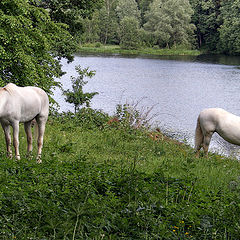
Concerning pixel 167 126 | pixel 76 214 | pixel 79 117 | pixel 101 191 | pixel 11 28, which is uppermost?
pixel 11 28

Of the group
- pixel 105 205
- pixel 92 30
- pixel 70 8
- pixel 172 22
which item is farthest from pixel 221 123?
pixel 92 30

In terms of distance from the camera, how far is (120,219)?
A: 4.51m

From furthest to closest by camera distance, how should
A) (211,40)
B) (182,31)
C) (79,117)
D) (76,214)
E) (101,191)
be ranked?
(211,40) < (182,31) < (79,117) < (101,191) < (76,214)

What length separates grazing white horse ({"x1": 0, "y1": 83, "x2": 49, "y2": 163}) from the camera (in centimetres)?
782

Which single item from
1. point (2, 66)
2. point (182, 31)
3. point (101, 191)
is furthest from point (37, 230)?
point (182, 31)

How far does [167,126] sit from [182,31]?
62.7 metres


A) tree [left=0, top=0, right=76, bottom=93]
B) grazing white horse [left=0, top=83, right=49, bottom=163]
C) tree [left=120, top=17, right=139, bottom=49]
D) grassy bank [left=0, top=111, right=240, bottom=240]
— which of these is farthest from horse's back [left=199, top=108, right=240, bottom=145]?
tree [left=120, top=17, right=139, bottom=49]

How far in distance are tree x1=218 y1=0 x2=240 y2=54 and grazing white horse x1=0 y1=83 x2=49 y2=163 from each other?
6933cm

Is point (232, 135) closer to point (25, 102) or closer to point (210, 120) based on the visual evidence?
point (210, 120)

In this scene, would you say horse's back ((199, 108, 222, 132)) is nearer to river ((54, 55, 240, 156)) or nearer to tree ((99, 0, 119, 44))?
river ((54, 55, 240, 156))

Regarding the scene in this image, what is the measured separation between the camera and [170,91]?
35469 millimetres

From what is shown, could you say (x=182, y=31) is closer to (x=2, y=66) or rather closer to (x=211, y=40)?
(x=211, y=40)

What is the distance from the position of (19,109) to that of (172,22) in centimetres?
7793

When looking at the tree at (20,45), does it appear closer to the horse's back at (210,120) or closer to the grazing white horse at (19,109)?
the grazing white horse at (19,109)
